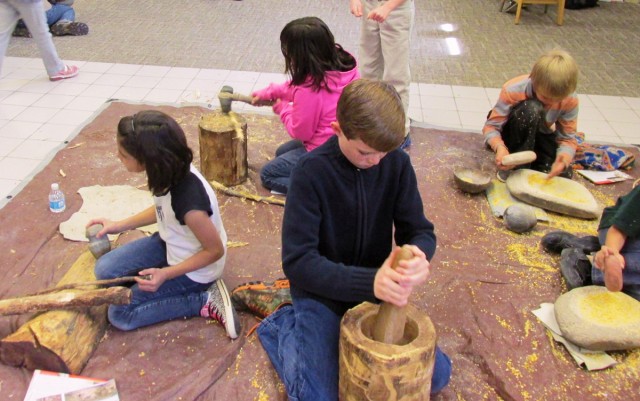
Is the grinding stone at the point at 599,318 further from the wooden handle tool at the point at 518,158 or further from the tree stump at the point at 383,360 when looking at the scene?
the wooden handle tool at the point at 518,158

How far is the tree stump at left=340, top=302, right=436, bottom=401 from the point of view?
156 centimetres

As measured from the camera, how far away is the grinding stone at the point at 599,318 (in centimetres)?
210

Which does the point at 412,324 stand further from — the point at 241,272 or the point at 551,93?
the point at 551,93

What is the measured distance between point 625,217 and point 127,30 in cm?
477

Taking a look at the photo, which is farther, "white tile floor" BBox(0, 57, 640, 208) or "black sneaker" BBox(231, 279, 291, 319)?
"white tile floor" BBox(0, 57, 640, 208)

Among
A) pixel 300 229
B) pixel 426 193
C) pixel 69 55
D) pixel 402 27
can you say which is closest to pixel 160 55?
pixel 69 55

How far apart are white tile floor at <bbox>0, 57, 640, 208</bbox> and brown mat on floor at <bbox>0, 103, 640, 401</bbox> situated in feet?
0.96

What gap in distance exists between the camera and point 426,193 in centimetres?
313

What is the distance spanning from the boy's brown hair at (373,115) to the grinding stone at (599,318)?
1.12 m

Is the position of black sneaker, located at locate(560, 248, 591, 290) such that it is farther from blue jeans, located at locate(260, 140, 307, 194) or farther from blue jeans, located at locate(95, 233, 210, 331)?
blue jeans, located at locate(95, 233, 210, 331)

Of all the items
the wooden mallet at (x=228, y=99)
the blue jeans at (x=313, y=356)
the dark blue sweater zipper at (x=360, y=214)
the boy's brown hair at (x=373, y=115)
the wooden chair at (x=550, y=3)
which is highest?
the boy's brown hair at (x=373, y=115)

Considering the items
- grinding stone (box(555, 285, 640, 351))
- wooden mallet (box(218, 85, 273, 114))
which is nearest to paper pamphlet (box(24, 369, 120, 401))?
wooden mallet (box(218, 85, 273, 114))

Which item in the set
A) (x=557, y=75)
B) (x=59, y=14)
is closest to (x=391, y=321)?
(x=557, y=75)

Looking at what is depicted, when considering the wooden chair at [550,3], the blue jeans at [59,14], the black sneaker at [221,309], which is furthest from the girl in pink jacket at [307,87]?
the wooden chair at [550,3]
